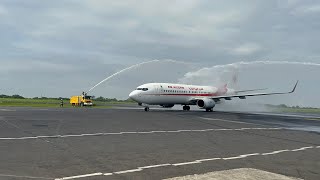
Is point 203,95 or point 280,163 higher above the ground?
point 203,95

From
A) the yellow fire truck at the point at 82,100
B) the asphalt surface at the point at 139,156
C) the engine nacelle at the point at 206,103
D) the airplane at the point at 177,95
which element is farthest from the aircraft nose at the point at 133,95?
the yellow fire truck at the point at 82,100

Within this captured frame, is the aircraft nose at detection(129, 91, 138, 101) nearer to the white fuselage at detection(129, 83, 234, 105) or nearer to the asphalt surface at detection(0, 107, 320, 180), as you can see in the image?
the white fuselage at detection(129, 83, 234, 105)

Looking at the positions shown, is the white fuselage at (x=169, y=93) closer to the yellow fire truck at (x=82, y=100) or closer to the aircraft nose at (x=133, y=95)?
the aircraft nose at (x=133, y=95)

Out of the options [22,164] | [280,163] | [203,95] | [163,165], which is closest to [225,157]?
[280,163]

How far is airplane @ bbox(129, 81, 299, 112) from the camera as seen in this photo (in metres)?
53.7

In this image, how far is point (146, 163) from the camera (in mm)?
12242

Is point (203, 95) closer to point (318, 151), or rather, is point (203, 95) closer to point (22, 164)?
point (318, 151)

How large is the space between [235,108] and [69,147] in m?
67.5

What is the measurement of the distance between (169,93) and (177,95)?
1946 millimetres

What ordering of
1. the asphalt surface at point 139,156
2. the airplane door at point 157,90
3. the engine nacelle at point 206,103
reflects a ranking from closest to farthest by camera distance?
the asphalt surface at point 139,156, the airplane door at point 157,90, the engine nacelle at point 206,103

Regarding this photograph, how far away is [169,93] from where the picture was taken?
5712 centimetres

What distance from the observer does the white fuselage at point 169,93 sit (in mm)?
53438

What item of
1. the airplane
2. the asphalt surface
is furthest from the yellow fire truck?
the asphalt surface

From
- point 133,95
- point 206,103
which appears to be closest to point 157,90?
point 133,95
